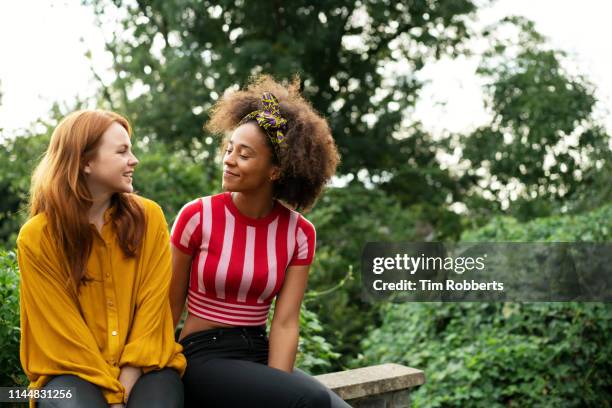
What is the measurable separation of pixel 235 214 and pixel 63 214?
60 cm

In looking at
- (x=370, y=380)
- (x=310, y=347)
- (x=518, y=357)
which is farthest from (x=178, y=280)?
(x=518, y=357)

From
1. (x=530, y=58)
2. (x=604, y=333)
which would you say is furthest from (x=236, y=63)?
(x=604, y=333)

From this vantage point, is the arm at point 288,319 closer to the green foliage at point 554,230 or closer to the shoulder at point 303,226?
the shoulder at point 303,226

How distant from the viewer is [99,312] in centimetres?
210

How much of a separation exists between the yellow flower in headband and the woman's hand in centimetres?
87

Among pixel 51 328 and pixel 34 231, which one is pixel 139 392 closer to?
pixel 51 328

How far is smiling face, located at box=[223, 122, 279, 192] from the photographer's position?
238 cm

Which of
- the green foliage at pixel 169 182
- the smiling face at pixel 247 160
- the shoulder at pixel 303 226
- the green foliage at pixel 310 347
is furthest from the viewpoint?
the green foliage at pixel 169 182

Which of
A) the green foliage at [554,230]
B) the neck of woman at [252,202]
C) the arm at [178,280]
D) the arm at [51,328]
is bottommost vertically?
the arm at [51,328]

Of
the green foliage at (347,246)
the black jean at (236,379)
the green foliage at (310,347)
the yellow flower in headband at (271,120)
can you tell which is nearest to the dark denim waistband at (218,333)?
the black jean at (236,379)

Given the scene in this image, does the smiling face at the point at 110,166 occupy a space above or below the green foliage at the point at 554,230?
below

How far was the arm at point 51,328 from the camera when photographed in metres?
1.98

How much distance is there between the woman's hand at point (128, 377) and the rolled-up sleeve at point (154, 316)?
0.02 metres

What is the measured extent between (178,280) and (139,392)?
0.46 metres
